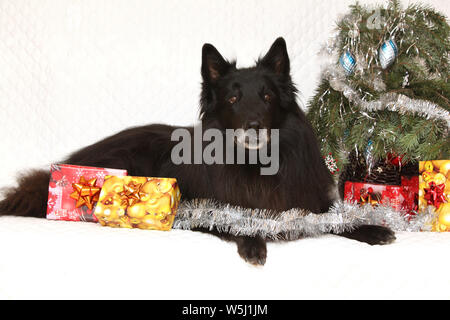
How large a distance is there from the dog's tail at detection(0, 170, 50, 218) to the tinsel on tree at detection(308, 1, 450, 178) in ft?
4.41

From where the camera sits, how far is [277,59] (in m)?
1.72

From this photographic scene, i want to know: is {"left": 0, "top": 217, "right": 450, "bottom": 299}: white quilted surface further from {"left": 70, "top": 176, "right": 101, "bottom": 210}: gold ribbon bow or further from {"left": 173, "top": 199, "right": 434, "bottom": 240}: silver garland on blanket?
{"left": 70, "top": 176, "right": 101, "bottom": 210}: gold ribbon bow

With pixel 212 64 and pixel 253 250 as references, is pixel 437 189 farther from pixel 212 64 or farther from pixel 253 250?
Answer: pixel 212 64

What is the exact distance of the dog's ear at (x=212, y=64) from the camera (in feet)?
5.57

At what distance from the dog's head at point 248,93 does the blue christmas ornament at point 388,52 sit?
0.50 meters

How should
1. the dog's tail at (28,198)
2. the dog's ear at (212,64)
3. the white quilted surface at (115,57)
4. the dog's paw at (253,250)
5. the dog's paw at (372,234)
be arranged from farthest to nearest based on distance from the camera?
1. the white quilted surface at (115,57)
2. the dog's tail at (28,198)
3. the dog's ear at (212,64)
4. the dog's paw at (372,234)
5. the dog's paw at (253,250)

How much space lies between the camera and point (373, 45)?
1924mm

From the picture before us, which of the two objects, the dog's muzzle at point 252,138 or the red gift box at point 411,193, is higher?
the dog's muzzle at point 252,138

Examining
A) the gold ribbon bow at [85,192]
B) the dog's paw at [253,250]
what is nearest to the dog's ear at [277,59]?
the dog's paw at [253,250]

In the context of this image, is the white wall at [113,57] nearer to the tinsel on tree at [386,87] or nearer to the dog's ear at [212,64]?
the tinsel on tree at [386,87]

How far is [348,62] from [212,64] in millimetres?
658

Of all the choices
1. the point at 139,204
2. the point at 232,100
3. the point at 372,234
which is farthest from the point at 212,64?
the point at 372,234

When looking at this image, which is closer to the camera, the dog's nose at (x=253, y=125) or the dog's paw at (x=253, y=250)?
the dog's paw at (x=253, y=250)

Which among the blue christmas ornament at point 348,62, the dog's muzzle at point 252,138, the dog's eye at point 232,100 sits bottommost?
the dog's muzzle at point 252,138
